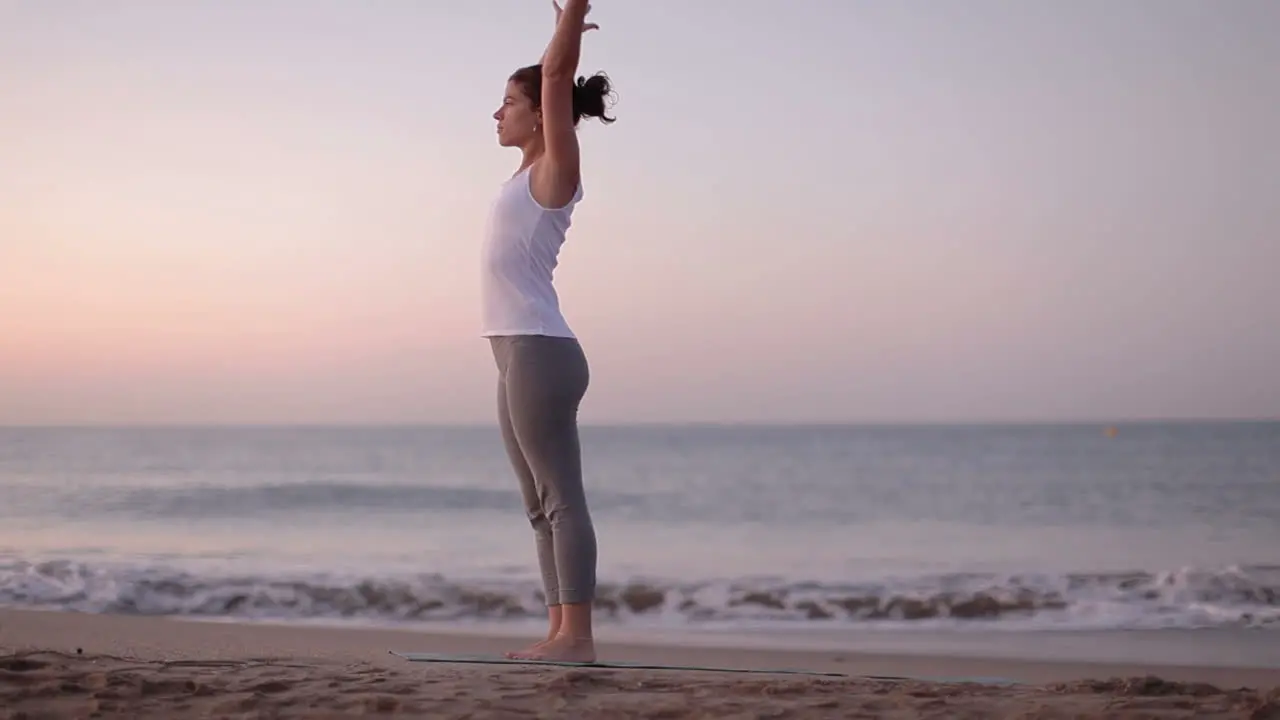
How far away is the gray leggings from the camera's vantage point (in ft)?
9.00

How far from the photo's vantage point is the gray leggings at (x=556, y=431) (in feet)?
9.00

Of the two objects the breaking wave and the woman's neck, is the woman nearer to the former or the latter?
the woman's neck

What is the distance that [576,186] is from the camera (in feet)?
9.09

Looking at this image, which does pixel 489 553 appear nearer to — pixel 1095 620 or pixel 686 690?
pixel 1095 620

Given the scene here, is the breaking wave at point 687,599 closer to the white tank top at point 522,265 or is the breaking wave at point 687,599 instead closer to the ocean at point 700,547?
the ocean at point 700,547

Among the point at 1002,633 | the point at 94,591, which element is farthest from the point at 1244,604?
the point at 94,591

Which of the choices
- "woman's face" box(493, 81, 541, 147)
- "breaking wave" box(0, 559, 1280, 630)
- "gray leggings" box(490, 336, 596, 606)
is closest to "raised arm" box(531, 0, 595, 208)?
"woman's face" box(493, 81, 541, 147)

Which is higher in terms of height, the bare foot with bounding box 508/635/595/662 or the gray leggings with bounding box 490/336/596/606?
the gray leggings with bounding box 490/336/596/606

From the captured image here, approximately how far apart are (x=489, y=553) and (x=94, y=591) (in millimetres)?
3529

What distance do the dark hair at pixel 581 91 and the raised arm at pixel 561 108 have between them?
10 cm

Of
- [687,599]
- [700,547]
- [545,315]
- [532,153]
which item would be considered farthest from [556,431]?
[700,547]

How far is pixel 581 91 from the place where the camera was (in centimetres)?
280

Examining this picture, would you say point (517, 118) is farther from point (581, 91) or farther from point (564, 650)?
point (564, 650)

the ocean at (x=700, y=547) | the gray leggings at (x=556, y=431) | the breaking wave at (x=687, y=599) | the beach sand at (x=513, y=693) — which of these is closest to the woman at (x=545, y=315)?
the gray leggings at (x=556, y=431)
